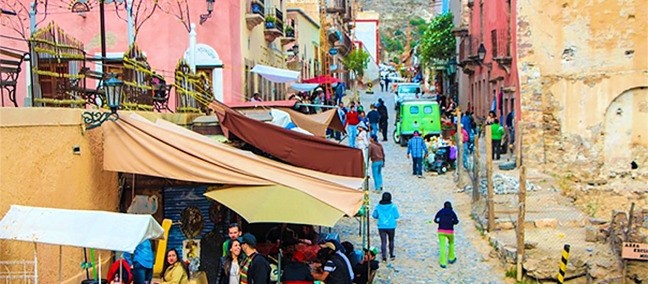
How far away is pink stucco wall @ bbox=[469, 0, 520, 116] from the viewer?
25062 mm

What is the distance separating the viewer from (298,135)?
12.3 meters

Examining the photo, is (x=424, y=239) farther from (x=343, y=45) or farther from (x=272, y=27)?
(x=343, y=45)

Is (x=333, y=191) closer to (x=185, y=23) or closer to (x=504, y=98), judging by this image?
(x=185, y=23)


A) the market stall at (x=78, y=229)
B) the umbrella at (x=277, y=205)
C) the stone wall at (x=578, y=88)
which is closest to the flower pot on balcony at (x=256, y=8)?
the stone wall at (x=578, y=88)

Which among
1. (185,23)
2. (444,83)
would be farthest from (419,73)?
(185,23)

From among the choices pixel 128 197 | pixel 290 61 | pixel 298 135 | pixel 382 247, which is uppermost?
pixel 290 61

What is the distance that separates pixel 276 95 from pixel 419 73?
169 feet

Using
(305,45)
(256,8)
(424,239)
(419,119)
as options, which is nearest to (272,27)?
(256,8)

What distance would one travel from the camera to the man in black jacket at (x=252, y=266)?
369 inches

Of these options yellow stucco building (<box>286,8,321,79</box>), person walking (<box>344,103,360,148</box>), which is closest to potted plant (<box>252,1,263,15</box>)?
person walking (<box>344,103,360,148</box>)

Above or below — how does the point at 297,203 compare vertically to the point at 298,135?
below

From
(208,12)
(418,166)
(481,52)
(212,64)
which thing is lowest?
(418,166)

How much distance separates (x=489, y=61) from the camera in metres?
31.0

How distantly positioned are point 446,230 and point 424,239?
7.83ft
